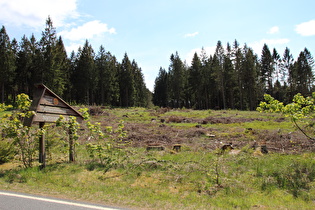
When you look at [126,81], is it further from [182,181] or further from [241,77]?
[182,181]

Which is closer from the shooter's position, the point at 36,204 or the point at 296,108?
the point at 36,204

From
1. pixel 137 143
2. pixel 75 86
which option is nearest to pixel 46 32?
pixel 75 86

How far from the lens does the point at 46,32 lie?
37312 millimetres

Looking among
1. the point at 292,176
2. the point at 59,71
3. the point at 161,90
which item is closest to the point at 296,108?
the point at 292,176

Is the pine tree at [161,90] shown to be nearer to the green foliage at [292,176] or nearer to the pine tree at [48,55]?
the pine tree at [48,55]

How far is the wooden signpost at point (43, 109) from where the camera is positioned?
281 inches

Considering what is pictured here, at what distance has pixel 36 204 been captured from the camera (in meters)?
4.62

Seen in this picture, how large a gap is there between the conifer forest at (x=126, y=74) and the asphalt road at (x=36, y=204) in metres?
35.1

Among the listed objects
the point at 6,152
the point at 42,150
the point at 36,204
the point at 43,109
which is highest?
the point at 43,109

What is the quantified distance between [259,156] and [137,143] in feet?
21.4

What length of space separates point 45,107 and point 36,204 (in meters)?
3.74

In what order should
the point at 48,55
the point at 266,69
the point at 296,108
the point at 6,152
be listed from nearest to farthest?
the point at 296,108
the point at 6,152
the point at 48,55
the point at 266,69

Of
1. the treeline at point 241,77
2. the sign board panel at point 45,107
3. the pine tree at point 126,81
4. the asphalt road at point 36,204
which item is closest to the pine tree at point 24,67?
the pine tree at point 126,81

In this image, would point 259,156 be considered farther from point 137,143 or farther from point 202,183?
point 137,143
